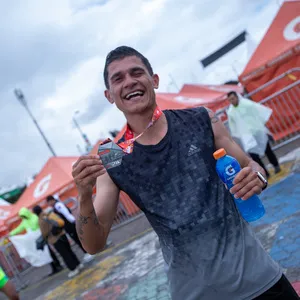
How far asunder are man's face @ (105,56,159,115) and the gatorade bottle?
483 millimetres

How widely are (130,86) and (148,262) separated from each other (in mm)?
4462

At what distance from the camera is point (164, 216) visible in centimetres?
170

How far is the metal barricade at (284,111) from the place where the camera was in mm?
8898

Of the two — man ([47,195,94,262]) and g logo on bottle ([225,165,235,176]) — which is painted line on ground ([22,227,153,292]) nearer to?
man ([47,195,94,262])

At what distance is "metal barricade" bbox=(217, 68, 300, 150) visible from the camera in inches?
350

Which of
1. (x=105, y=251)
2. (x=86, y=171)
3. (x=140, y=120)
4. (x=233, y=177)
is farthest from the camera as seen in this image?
(x=105, y=251)

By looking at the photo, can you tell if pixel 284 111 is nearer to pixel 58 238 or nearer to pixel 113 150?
pixel 58 238

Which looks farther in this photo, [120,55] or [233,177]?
[120,55]

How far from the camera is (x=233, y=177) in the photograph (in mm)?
1662

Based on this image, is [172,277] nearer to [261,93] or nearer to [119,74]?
[119,74]

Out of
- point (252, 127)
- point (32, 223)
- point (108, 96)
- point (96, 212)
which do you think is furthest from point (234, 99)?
point (32, 223)

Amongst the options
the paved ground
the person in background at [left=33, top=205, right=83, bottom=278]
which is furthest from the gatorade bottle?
the person in background at [left=33, top=205, right=83, bottom=278]

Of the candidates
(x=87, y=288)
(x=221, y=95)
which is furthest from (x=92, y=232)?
(x=221, y=95)

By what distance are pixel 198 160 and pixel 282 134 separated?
8844 millimetres
